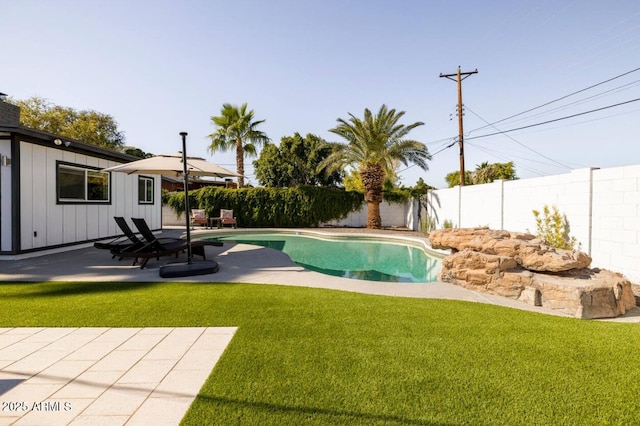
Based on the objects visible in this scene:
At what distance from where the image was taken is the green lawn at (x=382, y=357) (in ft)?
7.53

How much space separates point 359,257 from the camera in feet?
38.0

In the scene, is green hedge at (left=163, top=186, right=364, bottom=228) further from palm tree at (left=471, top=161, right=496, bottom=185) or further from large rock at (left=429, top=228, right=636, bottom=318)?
palm tree at (left=471, top=161, right=496, bottom=185)

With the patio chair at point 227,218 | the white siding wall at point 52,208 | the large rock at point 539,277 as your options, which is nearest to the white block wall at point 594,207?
the large rock at point 539,277

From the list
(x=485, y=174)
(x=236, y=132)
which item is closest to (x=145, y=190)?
(x=236, y=132)

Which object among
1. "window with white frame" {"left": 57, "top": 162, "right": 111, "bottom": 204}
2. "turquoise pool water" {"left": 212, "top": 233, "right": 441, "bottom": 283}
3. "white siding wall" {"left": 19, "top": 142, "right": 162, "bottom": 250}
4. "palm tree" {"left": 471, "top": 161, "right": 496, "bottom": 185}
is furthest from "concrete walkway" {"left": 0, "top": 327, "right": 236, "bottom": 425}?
"palm tree" {"left": 471, "top": 161, "right": 496, "bottom": 185}

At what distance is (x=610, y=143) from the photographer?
15.5 metres

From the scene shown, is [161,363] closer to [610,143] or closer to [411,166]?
[411,166]

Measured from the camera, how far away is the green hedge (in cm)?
2102

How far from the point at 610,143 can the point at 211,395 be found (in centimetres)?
2066

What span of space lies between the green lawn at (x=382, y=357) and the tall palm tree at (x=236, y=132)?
65.4 feet

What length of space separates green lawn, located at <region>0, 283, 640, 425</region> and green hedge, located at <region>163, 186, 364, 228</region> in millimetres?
15780

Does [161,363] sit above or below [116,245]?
below

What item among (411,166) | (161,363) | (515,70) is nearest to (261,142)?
(411,166)

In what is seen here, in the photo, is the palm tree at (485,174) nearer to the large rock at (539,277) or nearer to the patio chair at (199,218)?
the patio chair at (199,218)
